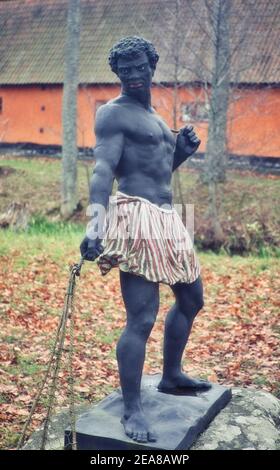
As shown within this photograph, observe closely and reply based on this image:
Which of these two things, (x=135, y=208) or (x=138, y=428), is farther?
(x=135, y=208)

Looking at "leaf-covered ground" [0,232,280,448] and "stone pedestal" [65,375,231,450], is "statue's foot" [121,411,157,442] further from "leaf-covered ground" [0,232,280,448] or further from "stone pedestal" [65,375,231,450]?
"leaf-covered ground" [0,232,280,448]

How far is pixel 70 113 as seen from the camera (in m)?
15.4

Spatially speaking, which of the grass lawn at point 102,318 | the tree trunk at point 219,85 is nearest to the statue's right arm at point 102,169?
the grass lawn at point 102,318

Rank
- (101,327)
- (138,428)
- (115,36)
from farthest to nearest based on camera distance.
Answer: (115,36), (101,327), (138,428)

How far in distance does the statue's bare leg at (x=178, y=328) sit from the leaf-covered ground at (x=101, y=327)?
144 cm

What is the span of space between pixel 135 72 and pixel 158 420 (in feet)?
7.16

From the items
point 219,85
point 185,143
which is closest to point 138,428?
point 185,143

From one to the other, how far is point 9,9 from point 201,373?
25357mm

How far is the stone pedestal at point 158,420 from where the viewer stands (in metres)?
3.50

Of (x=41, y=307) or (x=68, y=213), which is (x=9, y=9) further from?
(x=41, y=307)

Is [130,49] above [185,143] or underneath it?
above

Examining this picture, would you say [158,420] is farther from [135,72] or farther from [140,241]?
[135,72]

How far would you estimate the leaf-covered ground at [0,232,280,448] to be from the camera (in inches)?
229
